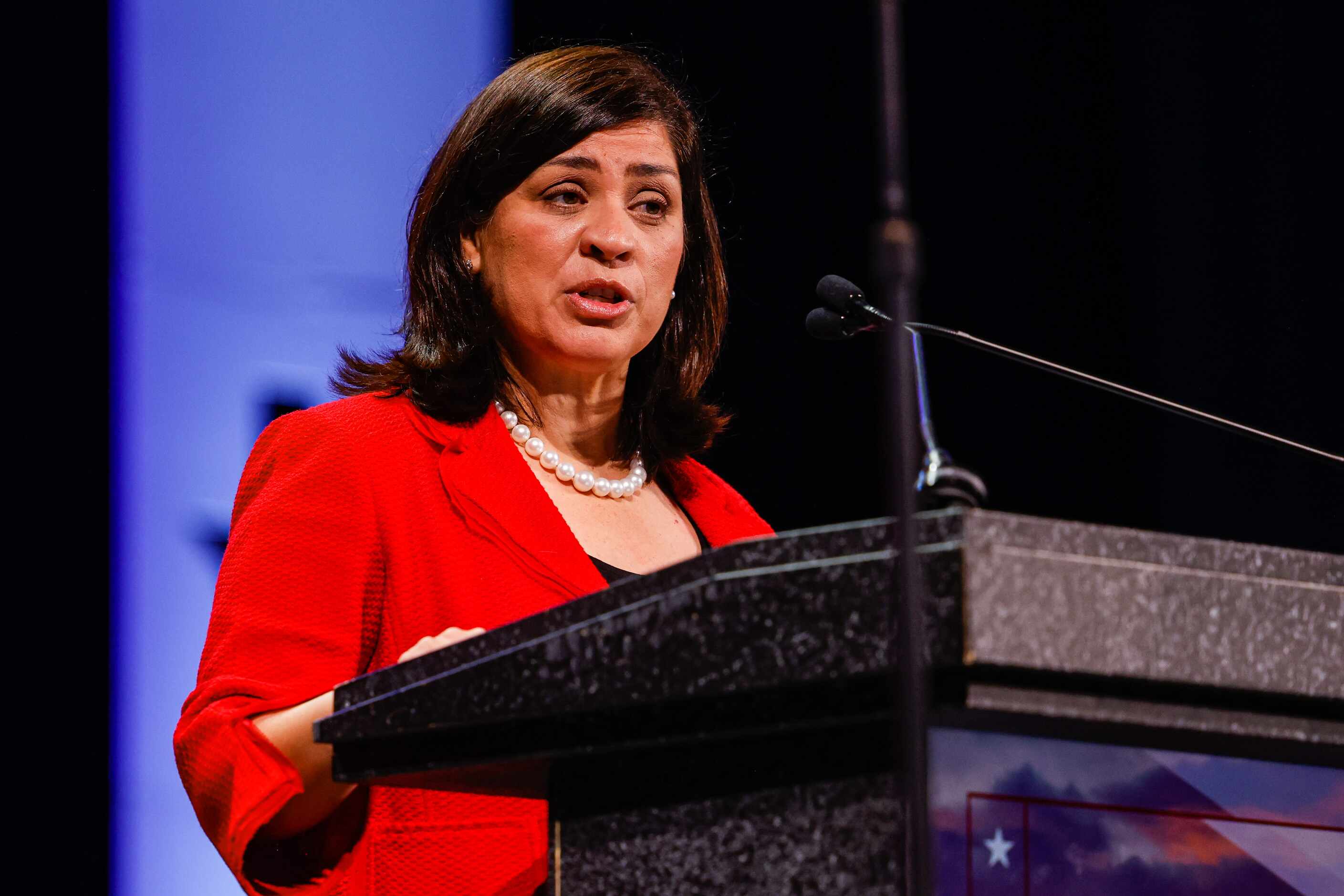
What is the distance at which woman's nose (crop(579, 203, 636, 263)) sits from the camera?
1760 millimetres

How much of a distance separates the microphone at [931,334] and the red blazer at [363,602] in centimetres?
37

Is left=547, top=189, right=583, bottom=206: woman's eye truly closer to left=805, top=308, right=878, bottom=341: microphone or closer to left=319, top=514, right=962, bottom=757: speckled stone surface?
left=805, top=308, right=878, bottom=341: microphone

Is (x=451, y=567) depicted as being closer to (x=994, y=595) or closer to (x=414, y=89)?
(x=994, y=595)

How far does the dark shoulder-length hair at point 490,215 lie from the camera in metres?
1.75

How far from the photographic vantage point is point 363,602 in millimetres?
1395

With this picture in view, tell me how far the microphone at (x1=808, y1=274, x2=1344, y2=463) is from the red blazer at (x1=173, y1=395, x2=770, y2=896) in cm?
37

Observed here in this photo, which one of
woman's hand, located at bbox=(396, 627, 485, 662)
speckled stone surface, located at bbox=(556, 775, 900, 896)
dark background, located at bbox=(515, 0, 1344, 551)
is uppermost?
dark background, located at bbox=(515, 0, 1344, 551)

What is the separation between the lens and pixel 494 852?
119 centimetres

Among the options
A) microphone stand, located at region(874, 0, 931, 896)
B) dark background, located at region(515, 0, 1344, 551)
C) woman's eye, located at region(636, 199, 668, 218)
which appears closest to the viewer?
microphone stand, located at region(874, 0, 931, 896)

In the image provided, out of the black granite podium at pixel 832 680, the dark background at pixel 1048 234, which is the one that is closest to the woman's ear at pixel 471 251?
the black granite podium at pixel 832 680

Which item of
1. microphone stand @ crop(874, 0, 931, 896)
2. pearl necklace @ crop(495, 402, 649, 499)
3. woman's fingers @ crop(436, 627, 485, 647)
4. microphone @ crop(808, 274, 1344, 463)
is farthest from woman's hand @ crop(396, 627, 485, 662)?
pearl necklace @ crop(495, 402, 649, 499)

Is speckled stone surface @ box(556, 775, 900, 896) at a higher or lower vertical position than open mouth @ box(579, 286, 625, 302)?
lower

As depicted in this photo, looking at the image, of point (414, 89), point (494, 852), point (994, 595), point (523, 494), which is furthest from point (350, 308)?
point (994, 595)

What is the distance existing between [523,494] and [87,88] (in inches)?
56.6
